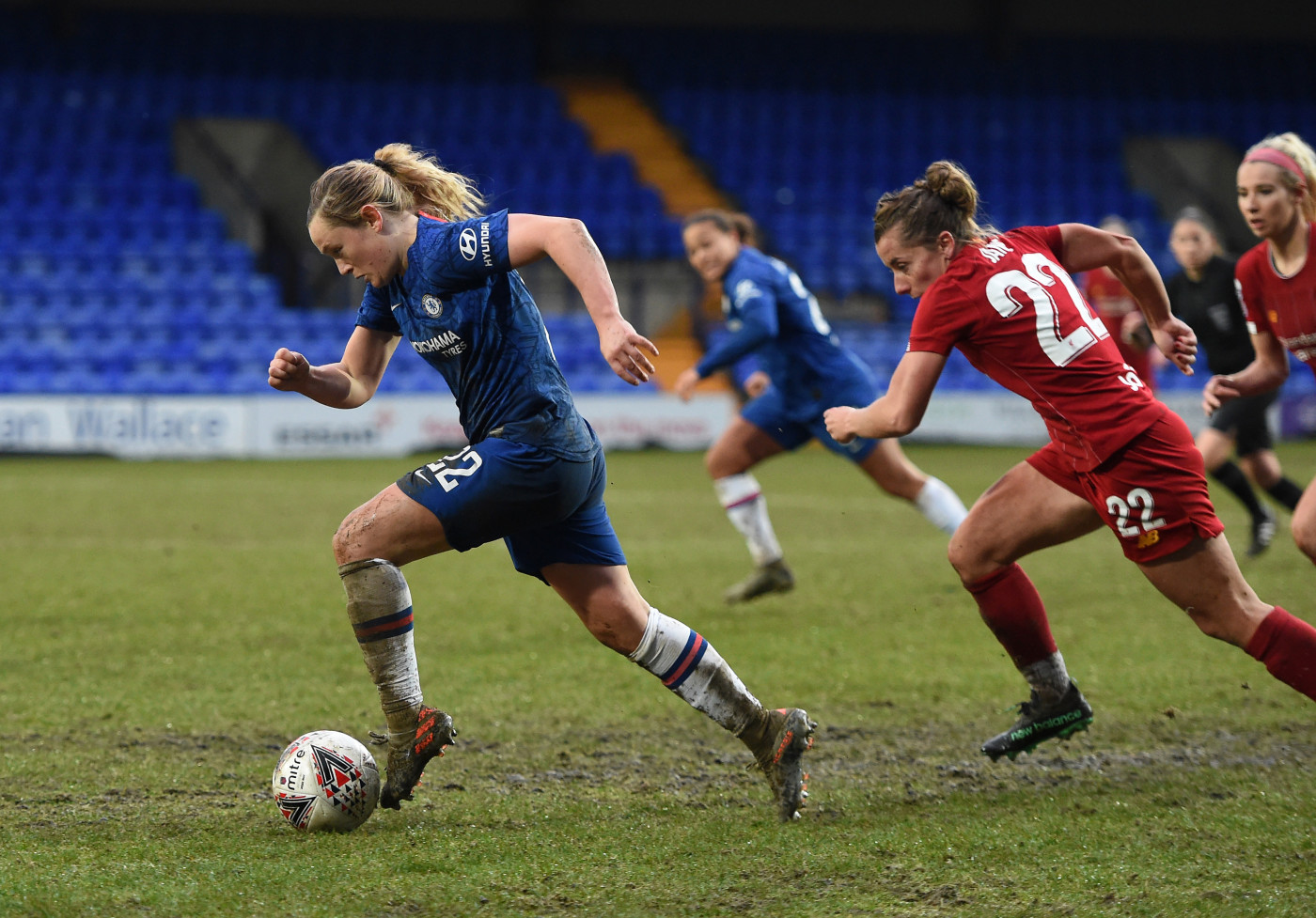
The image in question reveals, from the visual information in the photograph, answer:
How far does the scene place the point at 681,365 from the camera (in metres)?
22.7

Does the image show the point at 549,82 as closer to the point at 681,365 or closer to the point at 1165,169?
the point at 681,365

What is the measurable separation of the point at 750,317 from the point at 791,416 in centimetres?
68

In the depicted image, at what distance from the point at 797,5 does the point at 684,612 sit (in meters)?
23.9

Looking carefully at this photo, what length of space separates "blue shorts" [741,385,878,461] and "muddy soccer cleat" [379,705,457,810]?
13.7ft

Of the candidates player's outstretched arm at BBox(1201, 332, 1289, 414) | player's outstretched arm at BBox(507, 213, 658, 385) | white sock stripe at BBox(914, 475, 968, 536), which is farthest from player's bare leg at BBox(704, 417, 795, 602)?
player's outstretched arm at BBox(507, 213, 658, 385)

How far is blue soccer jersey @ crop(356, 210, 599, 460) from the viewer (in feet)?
13.1

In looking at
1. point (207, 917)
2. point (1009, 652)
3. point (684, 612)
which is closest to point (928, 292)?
point (1009, 652)

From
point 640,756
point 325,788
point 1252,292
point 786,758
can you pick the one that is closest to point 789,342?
point 1252,292

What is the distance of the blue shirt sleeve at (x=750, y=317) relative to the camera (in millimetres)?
7754

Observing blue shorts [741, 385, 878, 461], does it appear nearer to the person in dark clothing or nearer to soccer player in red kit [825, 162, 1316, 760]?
the person in dark clothing

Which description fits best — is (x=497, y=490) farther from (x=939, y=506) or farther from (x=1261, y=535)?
(x=1261, y=535)

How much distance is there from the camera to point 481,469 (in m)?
3.94

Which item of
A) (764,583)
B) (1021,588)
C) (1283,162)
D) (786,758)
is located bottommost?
(764,583)

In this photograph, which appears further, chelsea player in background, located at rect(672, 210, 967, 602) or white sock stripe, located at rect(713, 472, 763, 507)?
white sock stripe, located at rect(713, 472, 763, 507)
